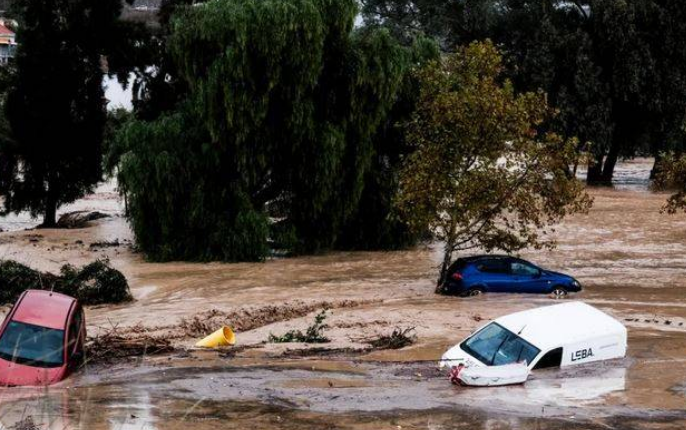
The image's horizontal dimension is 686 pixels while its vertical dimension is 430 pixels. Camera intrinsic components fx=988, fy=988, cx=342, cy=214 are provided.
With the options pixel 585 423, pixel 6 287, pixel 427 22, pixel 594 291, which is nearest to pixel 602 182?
pixel 427 22

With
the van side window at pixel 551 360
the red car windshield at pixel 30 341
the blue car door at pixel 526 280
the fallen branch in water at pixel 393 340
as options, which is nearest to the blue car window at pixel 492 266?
the blue car door at pixel 526 280

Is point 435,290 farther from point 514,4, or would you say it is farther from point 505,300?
point 514,4

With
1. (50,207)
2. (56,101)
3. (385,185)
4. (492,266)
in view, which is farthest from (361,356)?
(50,207)

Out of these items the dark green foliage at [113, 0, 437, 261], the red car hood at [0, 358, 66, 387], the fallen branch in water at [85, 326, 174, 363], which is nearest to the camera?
the red car hood at [0, 358, 66, 387]

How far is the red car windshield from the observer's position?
1628cm

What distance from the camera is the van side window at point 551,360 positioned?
56.5 ft

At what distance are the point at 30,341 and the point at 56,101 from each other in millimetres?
29516

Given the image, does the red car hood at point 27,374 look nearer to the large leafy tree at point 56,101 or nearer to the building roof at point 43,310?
the building roof at point 43,310

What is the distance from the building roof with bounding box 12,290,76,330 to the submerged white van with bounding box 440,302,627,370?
22.3 ft

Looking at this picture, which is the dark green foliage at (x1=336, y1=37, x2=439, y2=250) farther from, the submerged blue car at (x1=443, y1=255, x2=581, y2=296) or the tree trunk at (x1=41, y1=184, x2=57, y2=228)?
the tree trunk at (x1=41, y1=184, x2=57, y2=228)

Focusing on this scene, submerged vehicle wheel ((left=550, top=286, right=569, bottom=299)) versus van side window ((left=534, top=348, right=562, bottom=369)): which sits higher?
van side window ((left=534, top=348, right=562, bottom=369))

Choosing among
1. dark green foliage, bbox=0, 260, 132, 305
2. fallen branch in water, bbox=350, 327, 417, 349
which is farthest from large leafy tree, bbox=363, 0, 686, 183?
fallen branch in water, bbox=350, 327, 417, 349

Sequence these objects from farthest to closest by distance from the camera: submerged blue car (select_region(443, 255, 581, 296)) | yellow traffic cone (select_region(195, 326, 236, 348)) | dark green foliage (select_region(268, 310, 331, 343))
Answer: submerged blue car (select_region(443, 255, 581, 296)) → dark green foliage (select_region(268, 310, 331, 343)) → yellow traffic cone (select_region(195, 326, 236, 348))

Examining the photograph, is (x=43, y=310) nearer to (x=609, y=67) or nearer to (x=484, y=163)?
(x=484, y=163)
